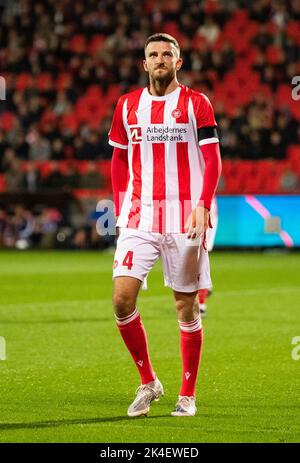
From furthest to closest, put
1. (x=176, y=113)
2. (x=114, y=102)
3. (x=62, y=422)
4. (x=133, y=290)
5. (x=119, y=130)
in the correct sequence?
(x=114, y=102) → (x=119, y=130) → (x=176, y=113) → (x=133, y=290) → (x=62, y=422)

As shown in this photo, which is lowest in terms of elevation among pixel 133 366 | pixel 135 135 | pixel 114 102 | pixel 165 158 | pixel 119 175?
pixel 133 366

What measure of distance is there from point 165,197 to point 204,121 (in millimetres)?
522

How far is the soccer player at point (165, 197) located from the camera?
21.9ft

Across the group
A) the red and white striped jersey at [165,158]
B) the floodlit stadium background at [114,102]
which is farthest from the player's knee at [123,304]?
the floodlit stadium background at [114,102]

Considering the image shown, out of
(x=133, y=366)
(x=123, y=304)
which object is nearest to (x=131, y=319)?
(x=123, y=304)

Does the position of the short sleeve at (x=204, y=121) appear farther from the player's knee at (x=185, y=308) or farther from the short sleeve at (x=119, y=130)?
the player's knee at (x=185, y=308)

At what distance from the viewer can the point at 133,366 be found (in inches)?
347

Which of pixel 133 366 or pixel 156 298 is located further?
pixel 156 298

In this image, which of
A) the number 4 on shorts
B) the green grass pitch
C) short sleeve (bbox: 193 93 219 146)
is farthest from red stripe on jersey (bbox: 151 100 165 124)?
the green grass pitch

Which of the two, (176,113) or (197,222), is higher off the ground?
(176,113)

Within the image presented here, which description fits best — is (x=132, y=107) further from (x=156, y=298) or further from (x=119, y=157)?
(x=156, y=298)

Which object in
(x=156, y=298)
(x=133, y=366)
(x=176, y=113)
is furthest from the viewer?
(x=156, y=298)

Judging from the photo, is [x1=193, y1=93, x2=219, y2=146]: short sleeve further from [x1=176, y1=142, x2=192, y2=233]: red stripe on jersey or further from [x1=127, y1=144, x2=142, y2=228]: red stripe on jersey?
[x1=127, y1=144, x2=142, y2=228]: red stripe on jersey

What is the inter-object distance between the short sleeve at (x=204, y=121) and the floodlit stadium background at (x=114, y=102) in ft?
53.8
